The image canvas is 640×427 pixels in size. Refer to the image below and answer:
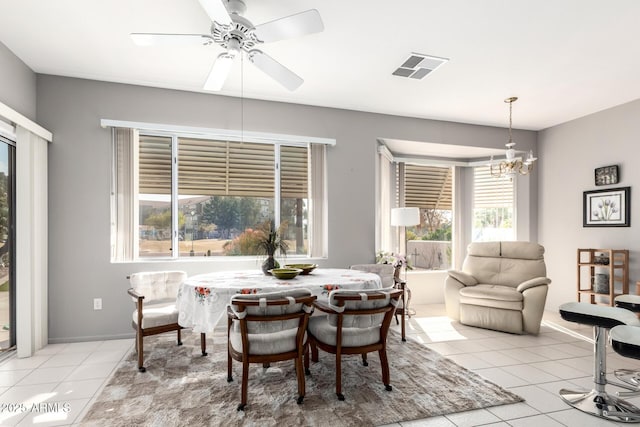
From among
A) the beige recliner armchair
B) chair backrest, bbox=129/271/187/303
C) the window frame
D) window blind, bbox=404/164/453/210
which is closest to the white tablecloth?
chair backrest, bbox=129/271/187/303

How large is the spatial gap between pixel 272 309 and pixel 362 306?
2.08ft

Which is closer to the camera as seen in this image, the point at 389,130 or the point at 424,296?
the point at 389,130

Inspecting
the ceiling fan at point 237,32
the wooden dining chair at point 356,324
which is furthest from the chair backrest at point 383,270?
the ceiling fan at point 237,32

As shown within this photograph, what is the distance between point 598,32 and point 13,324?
5.80m

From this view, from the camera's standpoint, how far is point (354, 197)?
4.66m

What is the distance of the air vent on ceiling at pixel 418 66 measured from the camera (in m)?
3.21

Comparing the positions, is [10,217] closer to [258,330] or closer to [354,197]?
[258,330]

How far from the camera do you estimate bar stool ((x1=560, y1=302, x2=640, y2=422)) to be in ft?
7.52

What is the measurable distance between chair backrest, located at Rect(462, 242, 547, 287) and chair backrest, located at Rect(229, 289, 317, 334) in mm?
3293

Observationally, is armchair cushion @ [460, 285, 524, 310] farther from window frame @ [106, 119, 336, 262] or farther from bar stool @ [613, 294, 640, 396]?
window frame @ [106, 119, 336, 262]

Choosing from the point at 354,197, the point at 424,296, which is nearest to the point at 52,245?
the point at 354,197

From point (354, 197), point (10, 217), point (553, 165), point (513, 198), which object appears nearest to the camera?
point (10, 217)

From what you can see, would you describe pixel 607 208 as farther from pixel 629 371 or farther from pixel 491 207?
pixel 629 371

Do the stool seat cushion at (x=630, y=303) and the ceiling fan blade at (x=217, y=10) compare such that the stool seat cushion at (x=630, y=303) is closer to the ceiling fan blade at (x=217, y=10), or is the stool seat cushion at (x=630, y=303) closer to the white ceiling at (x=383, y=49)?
the white ceiling at (x=383, y=49)
